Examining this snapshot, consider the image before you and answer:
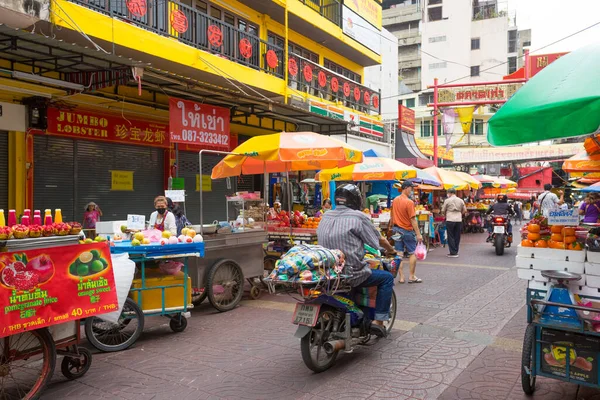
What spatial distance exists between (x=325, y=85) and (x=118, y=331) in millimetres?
13319

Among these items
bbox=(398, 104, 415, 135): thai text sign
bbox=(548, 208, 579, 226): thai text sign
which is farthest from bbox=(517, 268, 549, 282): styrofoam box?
bbox=(398, 104, 415, 135): thai text sign

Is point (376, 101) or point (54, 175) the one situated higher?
point (376, 101)

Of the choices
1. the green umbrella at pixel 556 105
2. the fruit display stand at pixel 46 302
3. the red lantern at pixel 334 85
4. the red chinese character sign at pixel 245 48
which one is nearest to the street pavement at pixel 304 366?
the fruit display stand at pixel 46 302

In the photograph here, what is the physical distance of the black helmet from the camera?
522 cm

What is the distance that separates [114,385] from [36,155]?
8098mm

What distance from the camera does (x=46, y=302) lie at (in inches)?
169

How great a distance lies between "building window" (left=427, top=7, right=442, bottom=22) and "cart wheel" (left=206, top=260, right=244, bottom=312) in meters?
60.0

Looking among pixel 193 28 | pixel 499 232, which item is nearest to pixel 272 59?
pixel 193 28

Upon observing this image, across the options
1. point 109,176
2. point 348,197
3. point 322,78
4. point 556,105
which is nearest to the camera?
point 556,105

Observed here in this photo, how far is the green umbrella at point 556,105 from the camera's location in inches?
141

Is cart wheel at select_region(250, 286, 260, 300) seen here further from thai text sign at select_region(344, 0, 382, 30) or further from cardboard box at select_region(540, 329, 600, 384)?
thai text sign at select_region(344, 0, 382, 30)

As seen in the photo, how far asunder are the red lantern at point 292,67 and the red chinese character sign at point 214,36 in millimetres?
3368

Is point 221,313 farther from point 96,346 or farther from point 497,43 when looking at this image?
point 497,43

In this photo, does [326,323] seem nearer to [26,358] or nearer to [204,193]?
[26,358]
